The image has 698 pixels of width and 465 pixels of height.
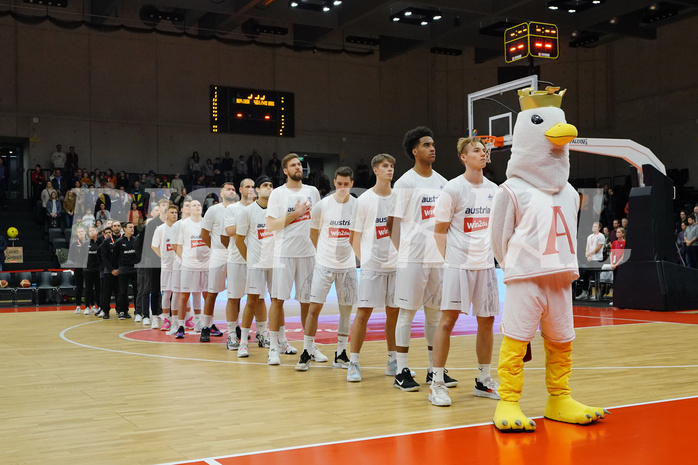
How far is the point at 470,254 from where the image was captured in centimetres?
548

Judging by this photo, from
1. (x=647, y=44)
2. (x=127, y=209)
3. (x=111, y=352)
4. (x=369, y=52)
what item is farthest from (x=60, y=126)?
(x=647, y=44)

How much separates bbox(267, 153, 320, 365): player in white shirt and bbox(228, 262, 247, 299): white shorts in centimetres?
117

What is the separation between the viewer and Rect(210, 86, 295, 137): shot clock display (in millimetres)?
21250

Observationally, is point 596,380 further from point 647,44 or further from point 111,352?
point 647,44

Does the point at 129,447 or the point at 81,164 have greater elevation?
the point at 81,164

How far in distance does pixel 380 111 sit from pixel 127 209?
1246cm

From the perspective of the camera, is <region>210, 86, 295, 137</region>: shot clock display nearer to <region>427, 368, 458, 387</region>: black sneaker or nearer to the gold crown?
<region>427, 368, 458, 387</region>: black sneaker

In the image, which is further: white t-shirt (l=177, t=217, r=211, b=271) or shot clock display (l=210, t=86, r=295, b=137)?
shot clock display (l=210, t=86, r=295, b=137)

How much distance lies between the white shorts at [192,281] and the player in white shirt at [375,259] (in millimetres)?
4135

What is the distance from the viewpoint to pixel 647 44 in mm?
25172

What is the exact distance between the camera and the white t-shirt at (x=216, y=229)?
8.91m

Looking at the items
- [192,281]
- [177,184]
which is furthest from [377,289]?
[177,184]

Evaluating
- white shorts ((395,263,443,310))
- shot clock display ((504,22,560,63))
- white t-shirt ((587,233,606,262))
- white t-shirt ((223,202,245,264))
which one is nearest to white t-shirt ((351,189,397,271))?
white shorts ((395,263,443,310))

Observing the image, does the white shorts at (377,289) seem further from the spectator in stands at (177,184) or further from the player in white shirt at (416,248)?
the spectator in stands at (177,184)
